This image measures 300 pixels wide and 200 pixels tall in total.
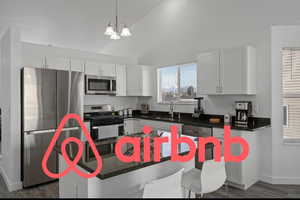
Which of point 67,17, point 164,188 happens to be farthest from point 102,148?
point 67,17

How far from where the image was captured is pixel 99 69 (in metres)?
4.49

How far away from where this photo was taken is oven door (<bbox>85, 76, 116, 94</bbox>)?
430 centimetres

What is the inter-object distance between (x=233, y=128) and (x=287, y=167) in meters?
1.13

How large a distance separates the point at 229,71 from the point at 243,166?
1456mm

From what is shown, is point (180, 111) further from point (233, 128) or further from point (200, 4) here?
point (200, 4)

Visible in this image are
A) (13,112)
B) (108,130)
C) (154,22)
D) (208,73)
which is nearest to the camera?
(13,112)

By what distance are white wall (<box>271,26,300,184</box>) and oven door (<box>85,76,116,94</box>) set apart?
3.10 metres

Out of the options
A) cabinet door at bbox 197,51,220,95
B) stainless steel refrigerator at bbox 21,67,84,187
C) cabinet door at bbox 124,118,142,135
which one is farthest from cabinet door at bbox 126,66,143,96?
stainless steel refrigerator at bbox 21,67,84,187

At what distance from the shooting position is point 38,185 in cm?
315

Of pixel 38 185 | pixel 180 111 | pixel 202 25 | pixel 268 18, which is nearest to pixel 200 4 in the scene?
pixel 202 25

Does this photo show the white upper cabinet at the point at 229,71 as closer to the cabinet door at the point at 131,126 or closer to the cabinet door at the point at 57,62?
the cabinet door at the point at 131,126

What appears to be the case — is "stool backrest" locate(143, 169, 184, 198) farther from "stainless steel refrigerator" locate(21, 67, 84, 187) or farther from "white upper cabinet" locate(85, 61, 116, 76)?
"white upper cabinet" locate(85, 61, 116, 76)

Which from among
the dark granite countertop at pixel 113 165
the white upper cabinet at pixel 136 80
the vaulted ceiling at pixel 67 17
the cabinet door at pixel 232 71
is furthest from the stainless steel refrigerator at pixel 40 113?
the cabinet door at pixel 232 71

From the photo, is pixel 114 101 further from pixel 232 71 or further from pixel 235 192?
pixel 235 192
